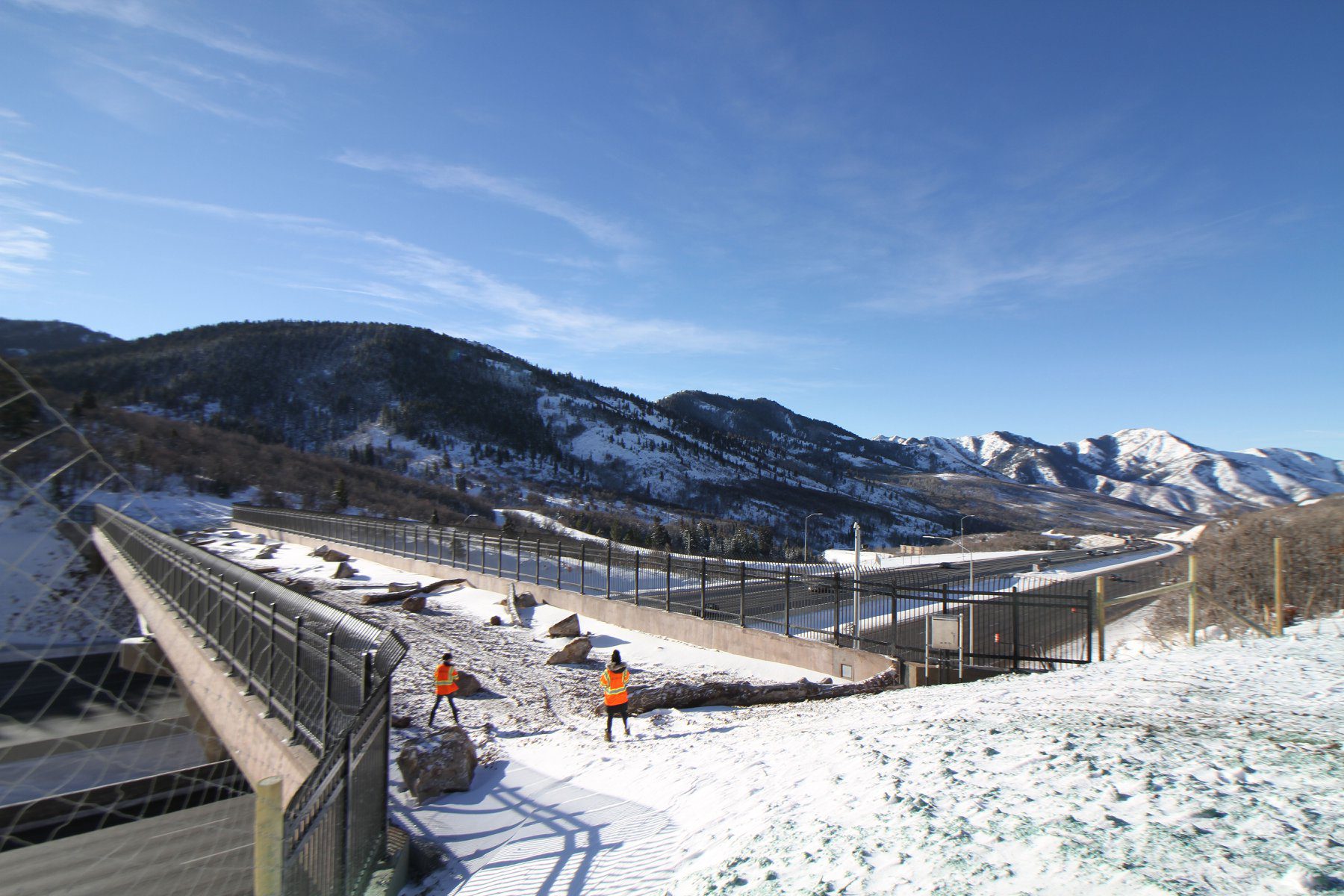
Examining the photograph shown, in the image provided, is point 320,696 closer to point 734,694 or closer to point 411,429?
point 734,694

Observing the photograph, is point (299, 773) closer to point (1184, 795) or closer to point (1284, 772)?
point (1184, 795)

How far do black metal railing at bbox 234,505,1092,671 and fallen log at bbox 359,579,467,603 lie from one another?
973 mm

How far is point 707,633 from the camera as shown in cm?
1783

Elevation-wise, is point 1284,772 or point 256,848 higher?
point 256,848

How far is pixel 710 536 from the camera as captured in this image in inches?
3607

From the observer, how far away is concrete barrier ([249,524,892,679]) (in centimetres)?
Result: 1505

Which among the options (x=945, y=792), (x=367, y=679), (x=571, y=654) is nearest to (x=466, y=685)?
(x=571, y=654)

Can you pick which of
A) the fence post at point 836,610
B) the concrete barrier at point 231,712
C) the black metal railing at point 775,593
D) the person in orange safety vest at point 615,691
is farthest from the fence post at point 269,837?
the fence post at point 836,610

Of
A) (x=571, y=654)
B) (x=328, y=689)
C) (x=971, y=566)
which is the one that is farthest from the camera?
(x=971, y=566)

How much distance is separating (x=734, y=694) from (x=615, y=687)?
125 inches

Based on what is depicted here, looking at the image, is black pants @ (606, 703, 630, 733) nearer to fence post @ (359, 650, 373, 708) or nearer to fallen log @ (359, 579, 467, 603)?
fence post @ (359, 650, 373, 708)

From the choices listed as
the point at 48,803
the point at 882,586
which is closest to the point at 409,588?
the point at 48,803

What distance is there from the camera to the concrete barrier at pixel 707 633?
1505 cm

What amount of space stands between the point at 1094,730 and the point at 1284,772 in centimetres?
157
